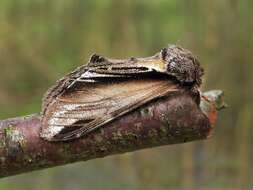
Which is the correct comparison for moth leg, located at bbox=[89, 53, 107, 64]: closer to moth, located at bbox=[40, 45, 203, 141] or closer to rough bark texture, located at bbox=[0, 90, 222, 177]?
moth, located at bbox=[40, 45, 203, 141]

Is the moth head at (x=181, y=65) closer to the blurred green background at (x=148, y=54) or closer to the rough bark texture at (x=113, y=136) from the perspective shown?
the rough bark texture at (x=113, y=136)

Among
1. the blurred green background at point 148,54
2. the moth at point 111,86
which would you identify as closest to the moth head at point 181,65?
the moth at point 111,86

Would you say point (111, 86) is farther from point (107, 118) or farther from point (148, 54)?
point (148, 54)

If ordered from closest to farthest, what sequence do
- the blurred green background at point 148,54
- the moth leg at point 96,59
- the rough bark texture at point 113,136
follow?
the rough bark texture at point 113,136 → the moth leg at point 96,59 → the blurred green background at point 148,54

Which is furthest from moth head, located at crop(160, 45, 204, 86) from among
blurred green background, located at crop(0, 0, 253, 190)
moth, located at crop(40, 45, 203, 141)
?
blurred green background, located at crop(0, 0, 253, 190)

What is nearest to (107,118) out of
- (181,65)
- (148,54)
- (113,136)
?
(113,136)

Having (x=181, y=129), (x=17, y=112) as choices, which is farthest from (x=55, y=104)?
(x=17, y=112)

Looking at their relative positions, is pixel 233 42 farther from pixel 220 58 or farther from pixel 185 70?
pixel 185 70

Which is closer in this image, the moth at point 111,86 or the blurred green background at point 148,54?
the moth at point 111,86
